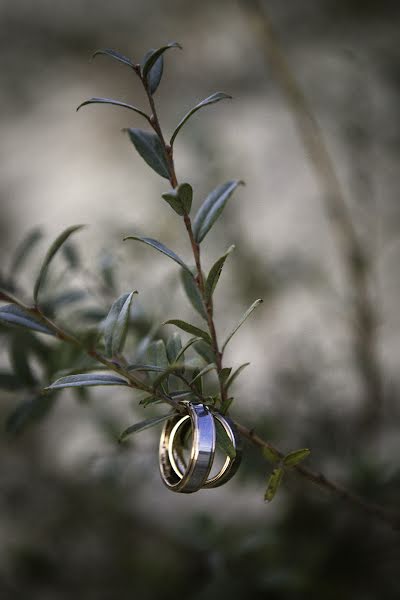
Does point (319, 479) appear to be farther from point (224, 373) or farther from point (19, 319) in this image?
point (19, 319)

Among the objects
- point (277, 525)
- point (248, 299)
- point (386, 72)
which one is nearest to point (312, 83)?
point (386, 72)

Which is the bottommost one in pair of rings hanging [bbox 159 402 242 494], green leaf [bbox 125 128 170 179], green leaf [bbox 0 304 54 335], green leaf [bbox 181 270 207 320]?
pair of rings hanging [bbox 159 402 242 494]

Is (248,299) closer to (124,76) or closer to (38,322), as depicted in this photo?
(38,322)

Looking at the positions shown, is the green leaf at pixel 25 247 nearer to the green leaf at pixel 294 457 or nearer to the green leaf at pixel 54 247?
the green leaf at pixel 54 247

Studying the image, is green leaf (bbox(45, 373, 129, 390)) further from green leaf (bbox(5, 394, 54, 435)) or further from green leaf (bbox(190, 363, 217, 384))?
green leaf (bbox(5, 394, 54, 435))

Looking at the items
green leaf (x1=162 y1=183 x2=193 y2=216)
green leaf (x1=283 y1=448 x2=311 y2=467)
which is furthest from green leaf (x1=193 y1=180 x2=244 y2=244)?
green leaf (x1=283 y1=448 x2=311 y2=467)

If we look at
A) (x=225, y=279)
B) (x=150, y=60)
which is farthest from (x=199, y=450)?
(x=225, y=279)

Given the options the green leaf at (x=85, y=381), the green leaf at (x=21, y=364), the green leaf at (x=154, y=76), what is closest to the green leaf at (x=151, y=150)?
the green leaf at (x=154, y=76)

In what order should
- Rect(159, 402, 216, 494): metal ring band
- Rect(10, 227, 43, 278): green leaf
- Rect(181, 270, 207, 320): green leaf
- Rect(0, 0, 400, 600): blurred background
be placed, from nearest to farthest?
Rect(159, 402, 216, 494): metal ring band < Rect(181, 270, 207, 320): green leaf < Rect(10, 227, 43, 278): green leaf < Rect(0, 0, 400, 600): blurred background
